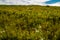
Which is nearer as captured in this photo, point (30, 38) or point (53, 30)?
point (30, 38)

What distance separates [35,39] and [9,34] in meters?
1.37

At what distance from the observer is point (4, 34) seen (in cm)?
973

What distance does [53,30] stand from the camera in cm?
1084

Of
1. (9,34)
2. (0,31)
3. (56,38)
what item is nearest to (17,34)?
(9,34)

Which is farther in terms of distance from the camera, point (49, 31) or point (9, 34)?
point (49, 31)

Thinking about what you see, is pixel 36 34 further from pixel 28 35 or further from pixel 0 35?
pixel 0 35

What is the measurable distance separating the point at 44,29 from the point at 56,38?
1.75m

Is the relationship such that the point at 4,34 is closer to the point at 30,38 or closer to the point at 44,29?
the point at 30,38

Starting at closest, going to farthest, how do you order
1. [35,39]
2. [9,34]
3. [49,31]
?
[35,39] < [9,34] < [49,31]

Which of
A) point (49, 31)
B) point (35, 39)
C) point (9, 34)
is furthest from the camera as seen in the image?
point (49, 31)

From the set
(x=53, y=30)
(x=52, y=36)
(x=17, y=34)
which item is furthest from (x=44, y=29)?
(x=17, y=34)

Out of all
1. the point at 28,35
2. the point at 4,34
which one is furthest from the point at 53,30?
the point at 4,34

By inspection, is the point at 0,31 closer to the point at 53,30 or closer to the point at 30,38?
the point at 30,38

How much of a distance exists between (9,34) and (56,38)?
220 centimetres
